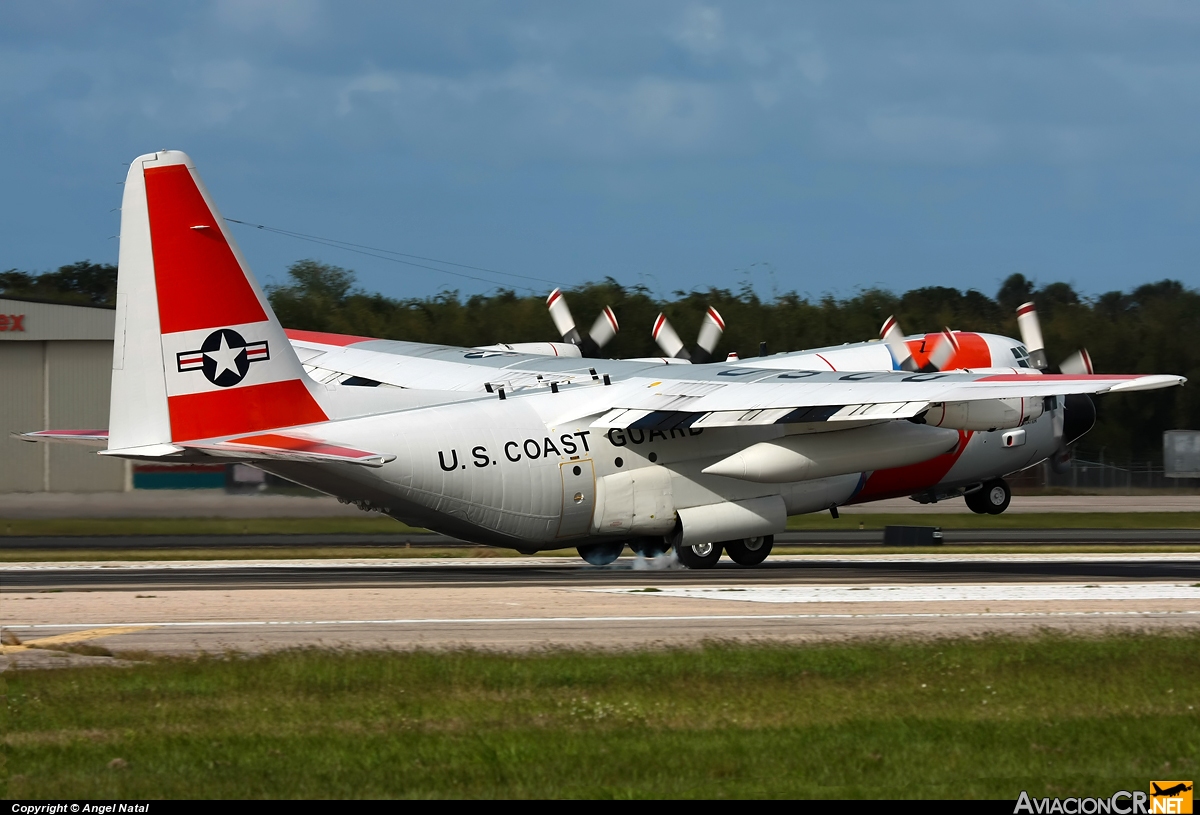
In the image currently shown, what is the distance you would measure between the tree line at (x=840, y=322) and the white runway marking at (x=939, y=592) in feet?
106

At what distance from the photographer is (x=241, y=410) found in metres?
25.4

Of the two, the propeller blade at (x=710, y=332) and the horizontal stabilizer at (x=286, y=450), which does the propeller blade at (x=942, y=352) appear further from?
the horizontal stabilizer at (x=286, y=450)

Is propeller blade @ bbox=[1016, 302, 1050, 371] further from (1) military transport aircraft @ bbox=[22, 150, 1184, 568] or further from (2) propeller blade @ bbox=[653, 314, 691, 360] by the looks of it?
(2) propeller blade @ bbox=[653, 314, 691, 360]

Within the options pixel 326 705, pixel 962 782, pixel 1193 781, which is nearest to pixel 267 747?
pixel 326 705

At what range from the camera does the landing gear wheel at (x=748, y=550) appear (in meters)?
31.1

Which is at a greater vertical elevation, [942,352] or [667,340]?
[667,340]

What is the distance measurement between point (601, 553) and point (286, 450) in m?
8.82

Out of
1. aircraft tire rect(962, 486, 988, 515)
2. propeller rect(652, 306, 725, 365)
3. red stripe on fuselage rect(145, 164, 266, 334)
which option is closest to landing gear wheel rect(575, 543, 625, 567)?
propeller rect(652, 306, 725, 365)

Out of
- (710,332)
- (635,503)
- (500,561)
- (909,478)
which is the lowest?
(500,561)

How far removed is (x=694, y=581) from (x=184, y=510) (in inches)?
726

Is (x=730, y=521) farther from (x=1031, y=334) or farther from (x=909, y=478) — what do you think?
(x=1031, y=334)

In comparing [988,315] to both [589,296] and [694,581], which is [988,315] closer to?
[589,296]

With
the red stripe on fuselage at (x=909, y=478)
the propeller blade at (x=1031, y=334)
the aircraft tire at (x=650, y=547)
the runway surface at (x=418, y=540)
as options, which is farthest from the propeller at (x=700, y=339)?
the runway surface at (x=418, y=540)

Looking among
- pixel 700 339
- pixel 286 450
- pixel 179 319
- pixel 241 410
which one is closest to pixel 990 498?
pixel 700 339
